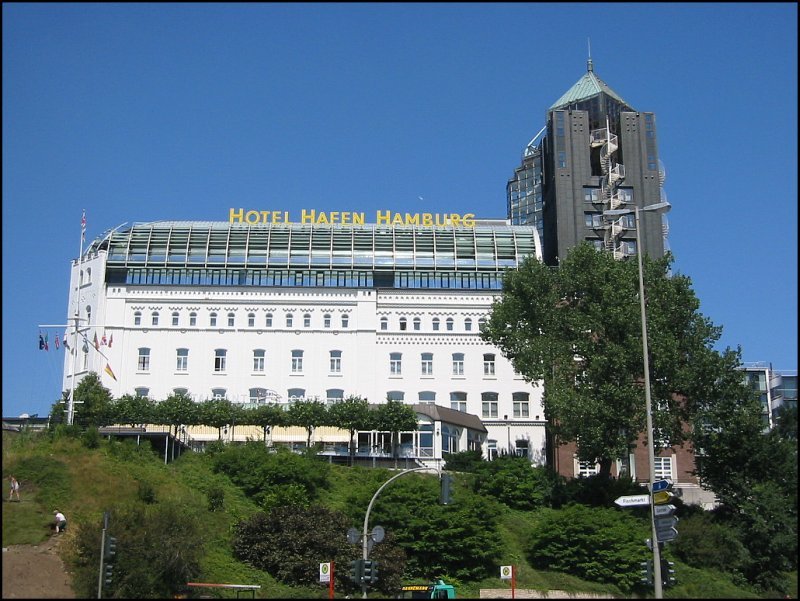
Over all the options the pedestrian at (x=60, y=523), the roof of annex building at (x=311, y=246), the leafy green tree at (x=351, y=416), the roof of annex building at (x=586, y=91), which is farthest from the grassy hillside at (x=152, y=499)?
the roof of annex building at (x=586, y=91)

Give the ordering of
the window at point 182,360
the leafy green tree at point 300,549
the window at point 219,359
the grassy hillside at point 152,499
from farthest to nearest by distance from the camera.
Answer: the window at point 219,359, the window at point 182,360, the leafy green tree at point 300,549, the grassy hillside at point 152,499

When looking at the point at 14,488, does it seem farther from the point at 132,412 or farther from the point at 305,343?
the point at 305,343

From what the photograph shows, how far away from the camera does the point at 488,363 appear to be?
282 feet

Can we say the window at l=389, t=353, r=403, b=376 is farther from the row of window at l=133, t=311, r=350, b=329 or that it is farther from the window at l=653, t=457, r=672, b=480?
the window at l=653, t=457, r=672, b=480

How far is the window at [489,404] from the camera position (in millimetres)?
84750

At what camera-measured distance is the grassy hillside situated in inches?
1810

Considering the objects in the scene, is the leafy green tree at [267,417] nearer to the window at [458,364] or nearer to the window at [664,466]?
the window at [458,364]

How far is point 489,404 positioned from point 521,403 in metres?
2.77

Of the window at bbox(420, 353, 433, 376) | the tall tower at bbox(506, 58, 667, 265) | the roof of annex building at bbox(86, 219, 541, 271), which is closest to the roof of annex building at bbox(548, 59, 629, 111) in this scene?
the tall tower at bbox(506, 58, 667, 265)

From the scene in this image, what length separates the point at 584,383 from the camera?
61344 millimetres

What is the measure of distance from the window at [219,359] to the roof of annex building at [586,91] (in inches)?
1658

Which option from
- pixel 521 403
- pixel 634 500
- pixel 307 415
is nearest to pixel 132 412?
pixel 307 415

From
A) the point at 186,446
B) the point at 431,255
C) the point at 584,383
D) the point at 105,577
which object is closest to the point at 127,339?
the point at 186,446

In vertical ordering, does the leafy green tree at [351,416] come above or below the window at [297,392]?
below
